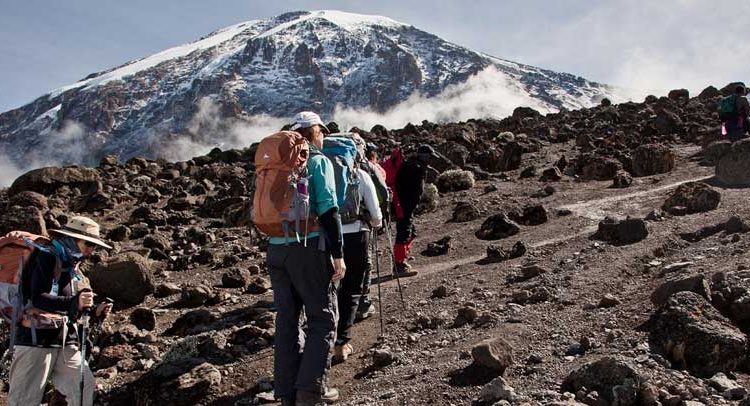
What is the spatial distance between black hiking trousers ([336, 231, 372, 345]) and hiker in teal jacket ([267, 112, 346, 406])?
939mm

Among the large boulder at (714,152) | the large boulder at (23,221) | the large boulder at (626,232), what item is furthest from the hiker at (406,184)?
the large boulder at (714,152)

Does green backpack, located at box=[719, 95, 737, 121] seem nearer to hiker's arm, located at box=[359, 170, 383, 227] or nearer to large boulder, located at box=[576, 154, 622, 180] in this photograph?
large boulder, located at box=[576, 154, 622, 180]

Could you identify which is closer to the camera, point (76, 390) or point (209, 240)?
point (76, 390)

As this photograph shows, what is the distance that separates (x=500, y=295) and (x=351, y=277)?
1.97 metres

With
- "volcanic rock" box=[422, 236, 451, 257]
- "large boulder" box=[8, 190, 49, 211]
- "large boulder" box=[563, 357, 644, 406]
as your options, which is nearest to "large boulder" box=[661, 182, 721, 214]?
"volcanic rock" box=[422, 236, 451, 257]

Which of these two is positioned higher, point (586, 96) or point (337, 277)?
point (586, 96)

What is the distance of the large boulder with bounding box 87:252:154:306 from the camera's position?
779 centimetres

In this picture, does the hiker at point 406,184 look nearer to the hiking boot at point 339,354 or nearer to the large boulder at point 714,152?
the hiking boot at point 339,354

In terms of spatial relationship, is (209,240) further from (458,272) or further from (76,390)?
(76,390)

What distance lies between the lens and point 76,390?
403cm

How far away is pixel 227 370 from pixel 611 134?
56.1 feet

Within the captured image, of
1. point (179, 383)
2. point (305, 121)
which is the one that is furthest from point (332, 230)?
point (179, 383)

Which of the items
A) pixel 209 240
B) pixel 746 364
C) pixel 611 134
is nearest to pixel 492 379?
pixel 746 364

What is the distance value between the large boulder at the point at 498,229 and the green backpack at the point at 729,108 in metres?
6.68
